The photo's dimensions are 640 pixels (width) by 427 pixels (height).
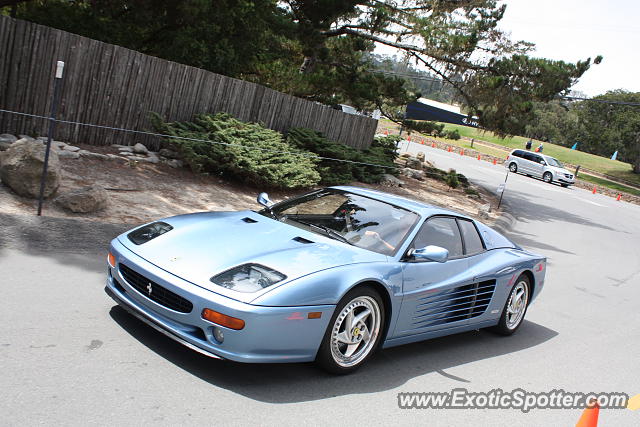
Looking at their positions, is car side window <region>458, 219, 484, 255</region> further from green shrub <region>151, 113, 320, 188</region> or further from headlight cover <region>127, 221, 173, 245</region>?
green shrub <region>151, 113, 320, 188</region>

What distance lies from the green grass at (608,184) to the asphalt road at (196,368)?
3899cm

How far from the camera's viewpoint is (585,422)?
4.14m

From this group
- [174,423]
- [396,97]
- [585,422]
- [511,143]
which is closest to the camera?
[174,423]

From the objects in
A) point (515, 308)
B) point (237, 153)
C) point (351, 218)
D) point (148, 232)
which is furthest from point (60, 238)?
point (237, 153)

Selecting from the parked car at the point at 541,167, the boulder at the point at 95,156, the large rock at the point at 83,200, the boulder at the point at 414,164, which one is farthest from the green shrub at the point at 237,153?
the parked car at the point at 541,167

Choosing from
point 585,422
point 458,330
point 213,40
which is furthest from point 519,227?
point 585,422

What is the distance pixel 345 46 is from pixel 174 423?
22093mm

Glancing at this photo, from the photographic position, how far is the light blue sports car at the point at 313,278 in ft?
14.1

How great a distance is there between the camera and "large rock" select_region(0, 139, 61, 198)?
7867 millimetres

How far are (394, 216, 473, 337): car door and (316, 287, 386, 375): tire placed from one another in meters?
0.31

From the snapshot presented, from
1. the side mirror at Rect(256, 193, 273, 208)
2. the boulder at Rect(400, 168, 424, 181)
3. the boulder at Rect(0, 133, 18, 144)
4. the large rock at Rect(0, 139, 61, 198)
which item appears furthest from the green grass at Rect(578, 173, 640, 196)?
the large rock at Rect(0, 139, 61, 198)

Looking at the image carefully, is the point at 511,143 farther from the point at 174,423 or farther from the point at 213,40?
the point at 174,423

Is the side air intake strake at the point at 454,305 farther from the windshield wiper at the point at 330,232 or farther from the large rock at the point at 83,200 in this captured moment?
the large rock at the point at 83,200

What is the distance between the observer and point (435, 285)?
5602 mm
